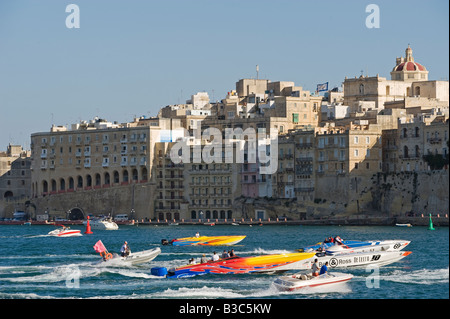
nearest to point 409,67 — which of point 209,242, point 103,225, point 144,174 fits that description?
point 144,174

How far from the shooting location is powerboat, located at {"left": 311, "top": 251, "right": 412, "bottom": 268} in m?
65.0

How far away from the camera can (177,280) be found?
2373 inches

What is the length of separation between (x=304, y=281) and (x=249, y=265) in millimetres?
10685

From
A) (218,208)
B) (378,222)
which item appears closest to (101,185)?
(218,208)

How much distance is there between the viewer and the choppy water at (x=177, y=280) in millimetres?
53250

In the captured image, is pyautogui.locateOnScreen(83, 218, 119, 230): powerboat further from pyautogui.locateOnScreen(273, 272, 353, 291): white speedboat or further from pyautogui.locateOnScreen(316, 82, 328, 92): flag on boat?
pyautogui.locateOnScreen(273, 272, 353, 291): white speedboat

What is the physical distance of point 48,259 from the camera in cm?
7581

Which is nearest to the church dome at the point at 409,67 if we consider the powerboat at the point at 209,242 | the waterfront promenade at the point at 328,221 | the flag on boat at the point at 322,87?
the flag on boat at the point at 322,87

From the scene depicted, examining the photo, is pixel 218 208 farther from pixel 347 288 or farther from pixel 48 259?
pixel 347 288

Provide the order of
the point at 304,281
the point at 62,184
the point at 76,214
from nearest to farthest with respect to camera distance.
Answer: the point at 304,281, the point at 76,214, the point at 62,184

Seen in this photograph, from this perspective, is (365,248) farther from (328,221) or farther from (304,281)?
(328,221)

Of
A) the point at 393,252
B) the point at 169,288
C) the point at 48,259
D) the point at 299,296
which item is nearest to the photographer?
the point at 299,296

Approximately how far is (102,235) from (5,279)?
5621cm

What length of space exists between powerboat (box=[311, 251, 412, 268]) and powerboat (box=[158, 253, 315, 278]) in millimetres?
1071
